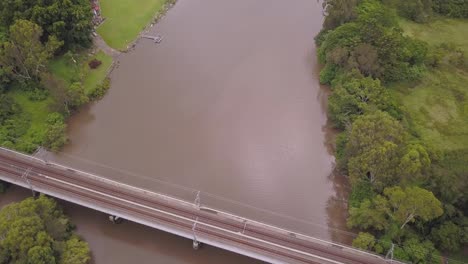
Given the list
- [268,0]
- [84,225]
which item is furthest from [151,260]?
[268,0]

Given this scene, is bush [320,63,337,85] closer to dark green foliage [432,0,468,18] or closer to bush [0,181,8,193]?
dark green foliage [432,0,468,18]

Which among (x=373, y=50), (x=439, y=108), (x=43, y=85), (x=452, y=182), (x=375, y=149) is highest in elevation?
(x=373, y=50)

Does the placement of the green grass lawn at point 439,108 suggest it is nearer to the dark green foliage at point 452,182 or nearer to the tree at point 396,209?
the dark green foliage at point 452,182

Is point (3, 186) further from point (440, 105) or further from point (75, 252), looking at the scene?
point (440, 105)

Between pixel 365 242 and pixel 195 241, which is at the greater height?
pixel 365 242

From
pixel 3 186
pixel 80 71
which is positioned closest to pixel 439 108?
pixel 80 71

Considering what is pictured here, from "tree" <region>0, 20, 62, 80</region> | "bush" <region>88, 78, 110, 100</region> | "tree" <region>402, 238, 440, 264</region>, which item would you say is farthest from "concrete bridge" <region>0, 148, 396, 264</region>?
"tree" <region>0, 20, 62, 80</region>
